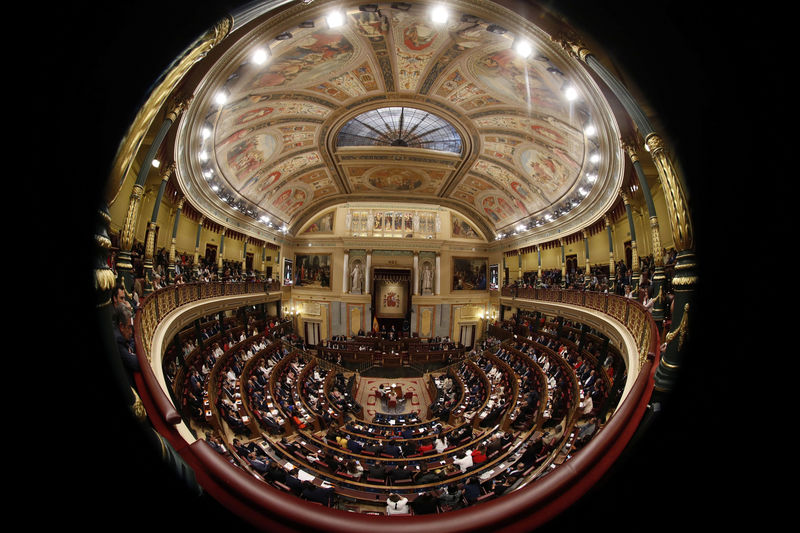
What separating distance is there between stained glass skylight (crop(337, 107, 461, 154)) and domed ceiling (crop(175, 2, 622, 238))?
0.07m

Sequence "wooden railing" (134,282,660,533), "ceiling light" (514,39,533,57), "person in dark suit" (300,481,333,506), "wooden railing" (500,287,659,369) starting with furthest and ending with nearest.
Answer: "ceiling light" (514,39,533,57) < "person in dark suit" (300,481,333,506) < "wooden railing" (500,287,659,369) < "wooden railing" (134,282,660,533)

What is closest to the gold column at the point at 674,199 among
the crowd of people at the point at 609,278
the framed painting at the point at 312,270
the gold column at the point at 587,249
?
the crowd of people at the point at 609,278

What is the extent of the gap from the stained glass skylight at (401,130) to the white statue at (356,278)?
8672 millimetres

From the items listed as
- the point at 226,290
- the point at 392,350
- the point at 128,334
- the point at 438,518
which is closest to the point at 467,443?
the point at 438,518

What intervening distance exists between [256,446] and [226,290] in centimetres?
652

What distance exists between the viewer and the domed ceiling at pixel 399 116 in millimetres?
6133

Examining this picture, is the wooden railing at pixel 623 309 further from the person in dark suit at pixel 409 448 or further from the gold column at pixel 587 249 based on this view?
the person in dark suit at pixel 409 448

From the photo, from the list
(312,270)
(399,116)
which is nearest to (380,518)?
(399,116)

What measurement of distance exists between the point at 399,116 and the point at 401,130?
1084 millimetres

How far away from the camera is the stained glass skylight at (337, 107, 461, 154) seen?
36.9 ft

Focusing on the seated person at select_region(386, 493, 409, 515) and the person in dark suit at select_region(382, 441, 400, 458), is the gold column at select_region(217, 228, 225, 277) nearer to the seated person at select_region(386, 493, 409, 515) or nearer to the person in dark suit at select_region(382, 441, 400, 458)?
the person in dark suit at select_region(382, 441, 400, 458)

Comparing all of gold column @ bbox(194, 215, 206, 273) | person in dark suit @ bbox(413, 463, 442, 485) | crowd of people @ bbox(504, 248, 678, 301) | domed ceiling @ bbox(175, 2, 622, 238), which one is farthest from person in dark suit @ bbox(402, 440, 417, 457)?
domed ceiling @ bbox(175, 2, 622, 238)

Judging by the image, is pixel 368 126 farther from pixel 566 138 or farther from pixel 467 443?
pixel 467 443

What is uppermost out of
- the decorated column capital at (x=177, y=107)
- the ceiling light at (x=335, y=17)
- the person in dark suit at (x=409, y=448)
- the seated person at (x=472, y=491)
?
the ceiling light at (x=335, y=17)
